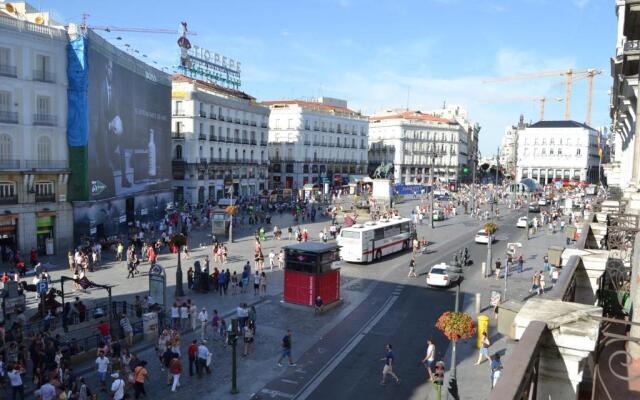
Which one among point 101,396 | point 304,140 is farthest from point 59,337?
point 304,140

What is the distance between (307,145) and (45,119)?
200 ft

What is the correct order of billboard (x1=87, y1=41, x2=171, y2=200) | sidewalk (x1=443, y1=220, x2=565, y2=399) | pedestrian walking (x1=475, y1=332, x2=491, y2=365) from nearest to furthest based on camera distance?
1. sidewalk (x1=443, y1=220, x2=565, y2=399)
2. pedestrian walking (x1=475, y1=332, x2=491, y2=365)
3. billboard (x1=87, y1=41, x2=171, y2=200)

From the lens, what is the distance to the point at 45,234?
114 ft

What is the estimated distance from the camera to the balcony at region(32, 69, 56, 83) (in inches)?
1334

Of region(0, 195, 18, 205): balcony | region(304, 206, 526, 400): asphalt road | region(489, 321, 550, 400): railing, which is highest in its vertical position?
region(489, 321, 550, 400): railing

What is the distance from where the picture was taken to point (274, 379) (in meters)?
16.1

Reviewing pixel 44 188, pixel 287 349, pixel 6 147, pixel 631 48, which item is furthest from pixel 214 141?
pixel 631 48

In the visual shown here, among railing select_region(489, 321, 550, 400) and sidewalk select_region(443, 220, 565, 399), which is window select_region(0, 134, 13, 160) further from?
railing select_region(489, 321, 550, 400)

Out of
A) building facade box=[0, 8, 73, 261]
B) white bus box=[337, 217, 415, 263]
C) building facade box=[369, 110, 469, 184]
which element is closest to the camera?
building facade box=[0, 8, 73, 261]

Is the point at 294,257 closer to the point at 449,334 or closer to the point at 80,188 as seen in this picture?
the point at 449,334

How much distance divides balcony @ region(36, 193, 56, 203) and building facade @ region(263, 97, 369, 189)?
5643cm

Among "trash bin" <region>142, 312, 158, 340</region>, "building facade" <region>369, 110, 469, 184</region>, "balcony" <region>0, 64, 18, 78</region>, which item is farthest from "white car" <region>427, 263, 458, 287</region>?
"building facade" <region>369, 110, 469, 184</region>

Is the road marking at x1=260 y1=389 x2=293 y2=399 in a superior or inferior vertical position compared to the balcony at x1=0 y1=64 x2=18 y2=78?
inferior

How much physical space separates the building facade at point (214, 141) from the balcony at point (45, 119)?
3083 cm
